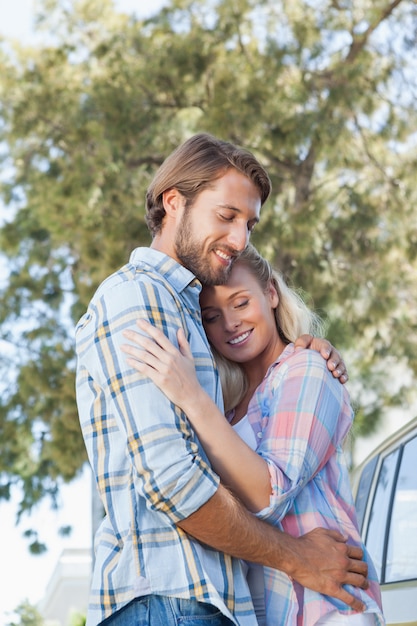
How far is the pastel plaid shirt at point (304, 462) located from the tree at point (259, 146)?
8586mm

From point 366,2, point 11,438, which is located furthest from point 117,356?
point 11,438

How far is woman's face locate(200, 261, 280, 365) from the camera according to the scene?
3.33 meters

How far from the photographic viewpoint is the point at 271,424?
2773 mm

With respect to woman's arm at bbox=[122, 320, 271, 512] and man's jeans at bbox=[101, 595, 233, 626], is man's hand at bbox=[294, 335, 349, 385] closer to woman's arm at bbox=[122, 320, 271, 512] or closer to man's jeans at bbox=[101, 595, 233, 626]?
woman's arm at bbox=[122, 320, 271, 512]

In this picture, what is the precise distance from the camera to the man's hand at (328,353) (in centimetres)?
298

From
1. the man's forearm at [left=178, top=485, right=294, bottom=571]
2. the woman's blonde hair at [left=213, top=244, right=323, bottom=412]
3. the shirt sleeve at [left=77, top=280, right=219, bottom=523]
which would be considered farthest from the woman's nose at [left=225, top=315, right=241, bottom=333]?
the man's forearm at [left=178, top=485, right=294, bottom=571]

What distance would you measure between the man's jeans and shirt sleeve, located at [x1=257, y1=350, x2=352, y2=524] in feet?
0.90

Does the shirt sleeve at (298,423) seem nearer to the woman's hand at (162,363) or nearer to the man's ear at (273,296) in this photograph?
the woman's hand at (162,363)

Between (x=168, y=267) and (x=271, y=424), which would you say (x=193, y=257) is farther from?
(x=271, y=424)

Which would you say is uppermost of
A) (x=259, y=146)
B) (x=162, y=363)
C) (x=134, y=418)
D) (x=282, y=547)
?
(x=259, y=146)

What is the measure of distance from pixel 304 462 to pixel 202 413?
35 cm

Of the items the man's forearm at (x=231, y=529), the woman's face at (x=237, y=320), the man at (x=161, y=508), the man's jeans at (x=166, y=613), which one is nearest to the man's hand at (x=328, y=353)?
the woman's face at (x=237, y=320)

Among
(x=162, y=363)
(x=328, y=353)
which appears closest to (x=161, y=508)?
(x=162, y=363)

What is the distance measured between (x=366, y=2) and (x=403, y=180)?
7.37ft
